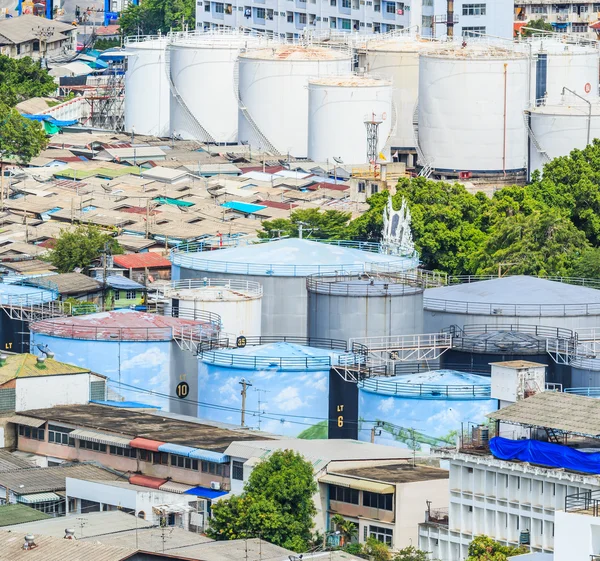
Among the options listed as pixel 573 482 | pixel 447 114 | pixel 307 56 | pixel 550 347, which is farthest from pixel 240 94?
pixel 573 482

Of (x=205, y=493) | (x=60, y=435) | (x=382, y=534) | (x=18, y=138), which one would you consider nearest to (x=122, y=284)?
(x=60, y=435)

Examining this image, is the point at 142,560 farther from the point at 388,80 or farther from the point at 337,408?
the point at 388,80

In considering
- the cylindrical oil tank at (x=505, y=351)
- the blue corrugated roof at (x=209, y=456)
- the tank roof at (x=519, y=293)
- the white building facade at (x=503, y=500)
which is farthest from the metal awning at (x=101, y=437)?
the tank roof at (x=519, y=293)

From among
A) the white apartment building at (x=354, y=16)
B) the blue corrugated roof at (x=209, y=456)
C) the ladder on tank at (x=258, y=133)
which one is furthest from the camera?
the white apartment building at (x=354, y=16)

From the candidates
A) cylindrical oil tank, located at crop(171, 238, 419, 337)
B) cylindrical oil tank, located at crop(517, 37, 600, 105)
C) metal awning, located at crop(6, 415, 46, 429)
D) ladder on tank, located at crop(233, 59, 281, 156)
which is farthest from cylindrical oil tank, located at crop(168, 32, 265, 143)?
metal awning, located at crop(6, 415, 46, 429)

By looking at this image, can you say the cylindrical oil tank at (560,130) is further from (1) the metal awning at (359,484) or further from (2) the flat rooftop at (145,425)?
(1) the metal awning at (359,484)

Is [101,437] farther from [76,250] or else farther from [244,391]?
[76,250]

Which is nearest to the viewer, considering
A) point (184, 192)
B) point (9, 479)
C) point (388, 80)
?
point (9, 479)
